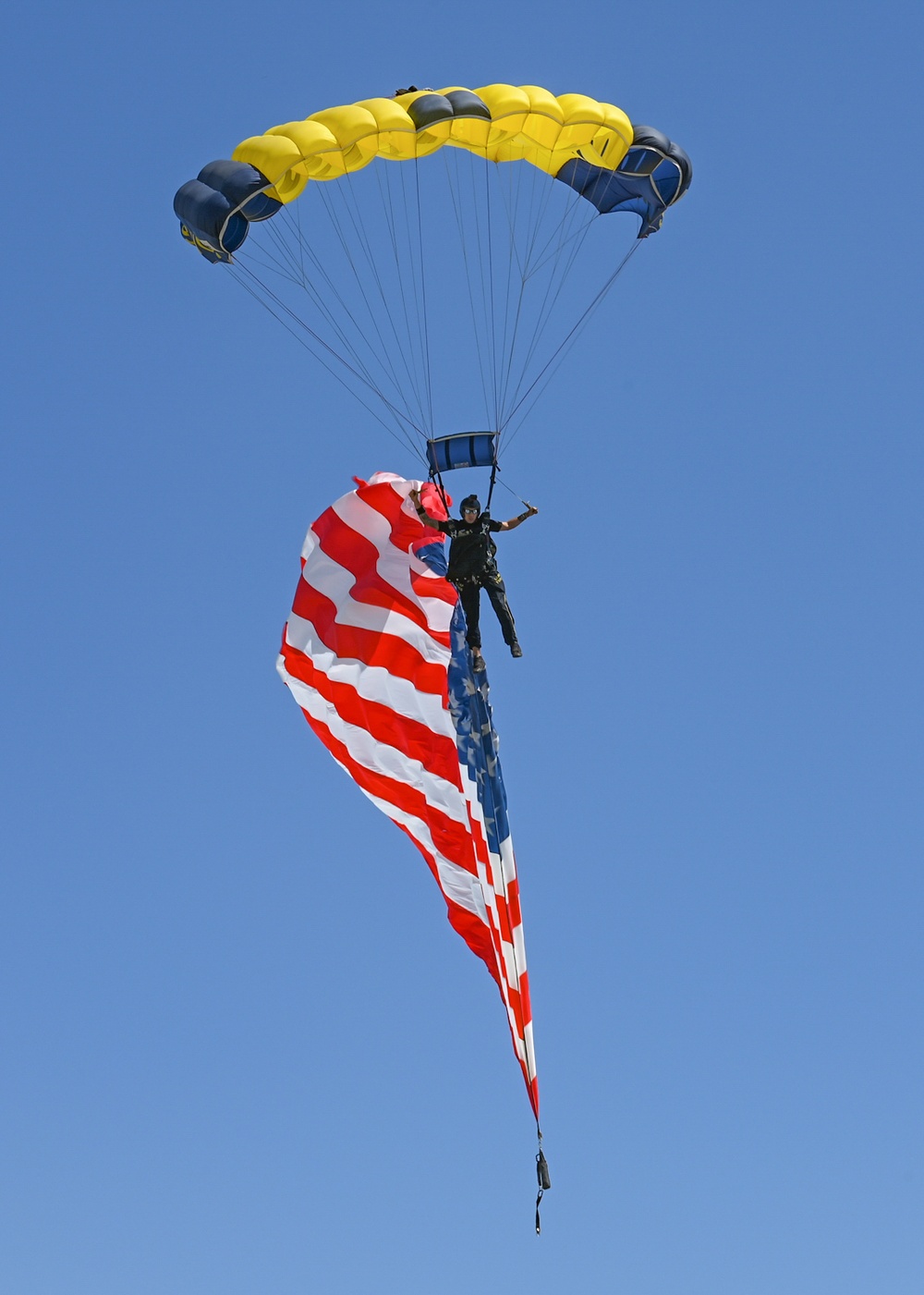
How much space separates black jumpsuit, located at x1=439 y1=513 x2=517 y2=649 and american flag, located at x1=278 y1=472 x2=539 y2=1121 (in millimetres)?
847

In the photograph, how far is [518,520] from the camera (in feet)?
54.7

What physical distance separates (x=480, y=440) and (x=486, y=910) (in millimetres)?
4205

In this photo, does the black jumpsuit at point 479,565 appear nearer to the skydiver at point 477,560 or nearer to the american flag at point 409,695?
the skydiver at point 477,560

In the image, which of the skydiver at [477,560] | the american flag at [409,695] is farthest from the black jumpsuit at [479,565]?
the american flag at [409,695]

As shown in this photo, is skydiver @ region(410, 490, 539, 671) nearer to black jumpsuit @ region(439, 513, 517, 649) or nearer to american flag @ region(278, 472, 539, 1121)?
black jumpsuit @ region(439, 513, 517, 649)

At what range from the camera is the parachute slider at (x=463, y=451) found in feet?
56.7

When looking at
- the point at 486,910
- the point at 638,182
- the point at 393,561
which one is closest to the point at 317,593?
the point at 393,561

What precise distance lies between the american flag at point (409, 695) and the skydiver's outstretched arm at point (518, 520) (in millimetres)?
1459

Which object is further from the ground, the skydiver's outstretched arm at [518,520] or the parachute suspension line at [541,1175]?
the skydiver's outstretched arm at [518,520]

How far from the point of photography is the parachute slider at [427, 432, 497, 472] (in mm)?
17297

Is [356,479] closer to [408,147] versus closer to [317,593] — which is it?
[317,593]

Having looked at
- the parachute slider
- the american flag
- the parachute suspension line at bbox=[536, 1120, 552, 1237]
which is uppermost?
the parachute slider

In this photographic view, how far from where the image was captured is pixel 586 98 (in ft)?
57.6

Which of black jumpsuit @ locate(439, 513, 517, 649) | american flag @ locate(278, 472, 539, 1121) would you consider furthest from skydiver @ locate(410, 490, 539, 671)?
american flag @ locate(278, 472, 539, 1121)
